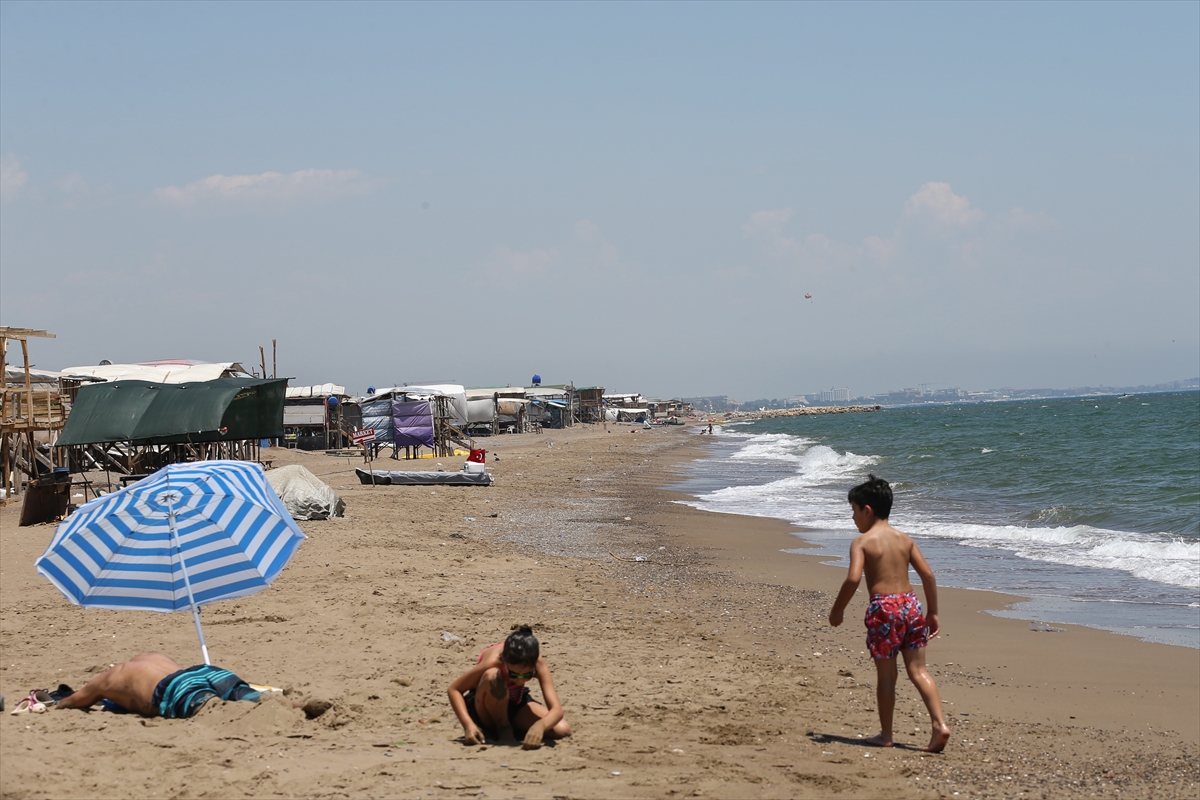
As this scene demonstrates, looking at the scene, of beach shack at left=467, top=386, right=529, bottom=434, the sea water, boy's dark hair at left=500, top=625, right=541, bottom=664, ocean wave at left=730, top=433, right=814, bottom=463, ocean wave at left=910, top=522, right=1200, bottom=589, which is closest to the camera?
boy's dark hair at left=500, top=625, right=541, bottom=664

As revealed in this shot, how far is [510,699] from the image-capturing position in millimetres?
5016

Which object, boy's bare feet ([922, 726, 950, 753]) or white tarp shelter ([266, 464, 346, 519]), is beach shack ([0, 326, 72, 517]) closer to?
white tarp shelter ([266, 464, 346, 519])

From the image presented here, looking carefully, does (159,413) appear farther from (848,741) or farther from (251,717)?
(848,741)

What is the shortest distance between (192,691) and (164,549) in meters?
0.83

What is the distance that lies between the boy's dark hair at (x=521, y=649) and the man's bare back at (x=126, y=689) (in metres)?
1.97

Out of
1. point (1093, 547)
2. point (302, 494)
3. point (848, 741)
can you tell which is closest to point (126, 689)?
point (848, 741)

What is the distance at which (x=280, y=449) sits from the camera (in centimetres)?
3947

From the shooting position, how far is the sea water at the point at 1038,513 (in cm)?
1016

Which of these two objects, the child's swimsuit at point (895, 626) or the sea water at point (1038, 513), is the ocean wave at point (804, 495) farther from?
the child's swimsuit at point (895, 626)

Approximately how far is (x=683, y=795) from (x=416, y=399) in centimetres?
2977

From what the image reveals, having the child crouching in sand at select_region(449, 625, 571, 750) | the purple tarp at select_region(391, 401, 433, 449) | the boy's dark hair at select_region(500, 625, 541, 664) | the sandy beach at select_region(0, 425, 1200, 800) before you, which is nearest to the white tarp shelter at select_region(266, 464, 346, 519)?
the sandy beach at select_region(0, 425, 1200, 800)

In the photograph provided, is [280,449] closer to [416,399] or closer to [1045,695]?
[416,399]

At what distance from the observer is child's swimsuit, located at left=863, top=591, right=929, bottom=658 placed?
16.3ft

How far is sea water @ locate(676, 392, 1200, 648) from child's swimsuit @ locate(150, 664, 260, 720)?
7034mm
